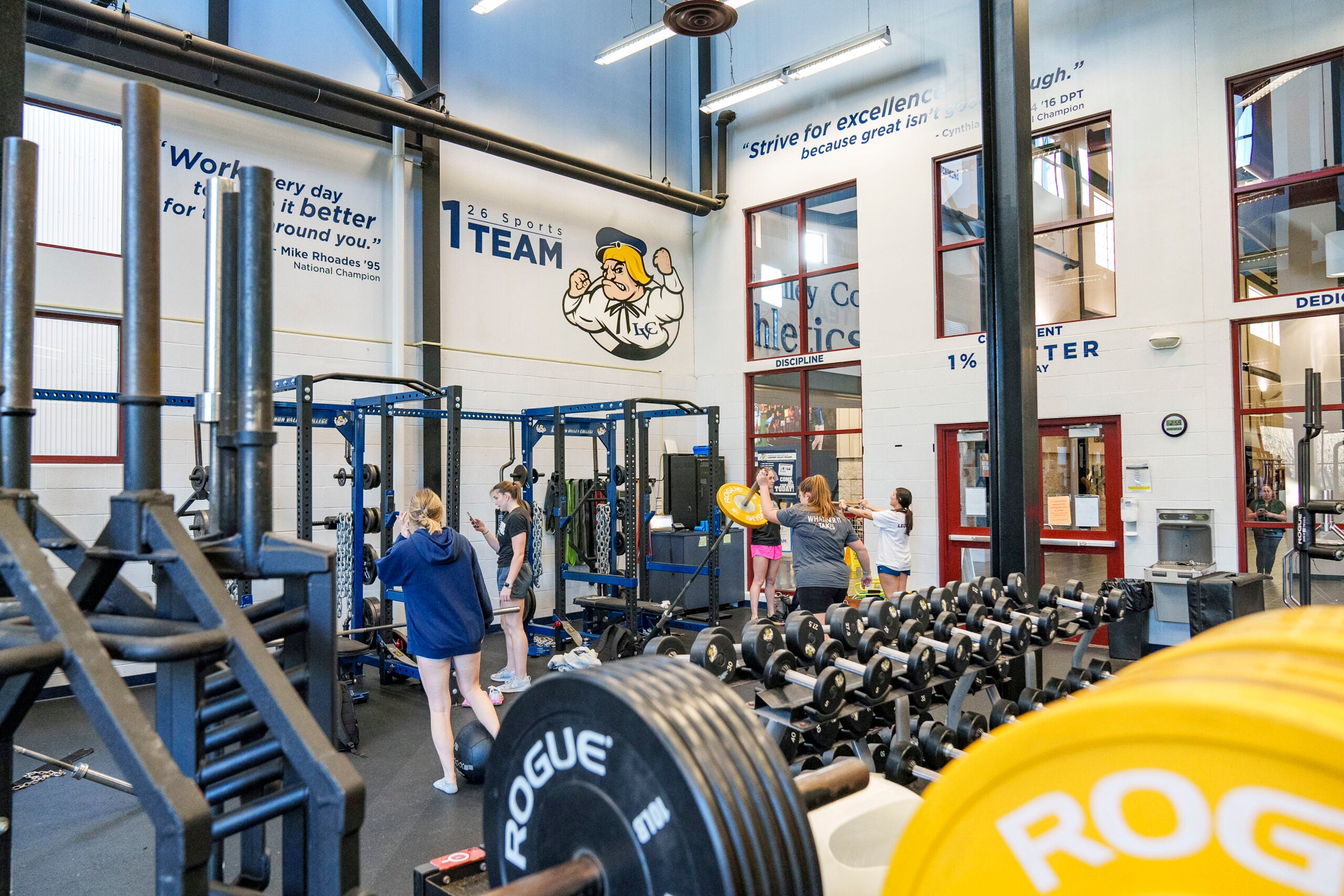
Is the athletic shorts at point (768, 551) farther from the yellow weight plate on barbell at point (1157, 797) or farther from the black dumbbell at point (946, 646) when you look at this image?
the yellow weight plate on barbell at point (1157, 797)

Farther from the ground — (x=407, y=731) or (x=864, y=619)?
(x=864, y=619)

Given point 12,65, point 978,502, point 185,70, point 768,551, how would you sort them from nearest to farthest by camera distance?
A: point 12,65 → point 185,70 → point 978,502 → point 768,551

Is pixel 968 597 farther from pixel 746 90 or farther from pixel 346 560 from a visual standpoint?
pixel 746 90

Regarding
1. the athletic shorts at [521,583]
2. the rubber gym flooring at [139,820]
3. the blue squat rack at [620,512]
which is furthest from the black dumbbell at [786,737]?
the blue squat rack at [620,512]

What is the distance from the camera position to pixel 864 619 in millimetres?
3156

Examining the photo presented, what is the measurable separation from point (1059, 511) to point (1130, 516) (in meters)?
0.57

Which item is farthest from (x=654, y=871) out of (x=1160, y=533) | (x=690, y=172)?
(x=690, y=172)

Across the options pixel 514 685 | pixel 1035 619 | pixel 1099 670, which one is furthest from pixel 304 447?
pixel 1099 670

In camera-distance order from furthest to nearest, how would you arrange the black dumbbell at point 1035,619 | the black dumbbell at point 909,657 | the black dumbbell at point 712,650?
1. the black dumbbell at point 1035,619
2. the black dumbbell at point 909,657
3. the black dumbbell at point 712,650

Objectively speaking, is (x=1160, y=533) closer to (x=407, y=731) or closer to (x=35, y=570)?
(x=407, y=731)

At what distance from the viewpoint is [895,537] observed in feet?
21.9

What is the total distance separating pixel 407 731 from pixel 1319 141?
24.7 ft

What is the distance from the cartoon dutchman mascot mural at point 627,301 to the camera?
28.2ft

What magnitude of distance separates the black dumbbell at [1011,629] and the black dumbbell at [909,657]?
56cm
